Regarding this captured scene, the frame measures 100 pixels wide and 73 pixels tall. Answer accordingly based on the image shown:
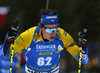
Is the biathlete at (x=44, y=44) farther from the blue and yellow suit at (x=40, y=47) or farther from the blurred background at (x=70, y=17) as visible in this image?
the blurred background at (x=70, y=17)

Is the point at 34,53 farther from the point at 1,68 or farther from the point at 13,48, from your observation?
the point at 1,68

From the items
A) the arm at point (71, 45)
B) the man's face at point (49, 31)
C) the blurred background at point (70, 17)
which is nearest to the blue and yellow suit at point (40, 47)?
the arm at point (71, 45)

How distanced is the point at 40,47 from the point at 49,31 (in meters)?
0.40

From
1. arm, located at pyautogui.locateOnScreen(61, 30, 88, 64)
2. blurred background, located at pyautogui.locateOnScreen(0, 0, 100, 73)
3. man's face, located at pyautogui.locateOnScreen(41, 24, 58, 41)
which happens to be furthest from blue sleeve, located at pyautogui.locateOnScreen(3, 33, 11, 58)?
blurred background, located at pyautogui.locateOnScreen(0, 0, 100, 73)

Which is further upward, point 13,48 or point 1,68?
point 13,48

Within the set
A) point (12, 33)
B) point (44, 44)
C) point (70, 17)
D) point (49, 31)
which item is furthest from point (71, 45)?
point (70, 17)

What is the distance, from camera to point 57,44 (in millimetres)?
5680

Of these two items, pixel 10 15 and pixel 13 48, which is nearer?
pixel 13 48

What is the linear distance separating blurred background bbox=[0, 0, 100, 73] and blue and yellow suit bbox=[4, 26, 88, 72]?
5.00 metres

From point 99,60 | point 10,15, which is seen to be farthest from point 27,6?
point 99,60

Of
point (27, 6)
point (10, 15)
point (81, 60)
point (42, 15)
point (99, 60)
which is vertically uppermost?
point (42, 15)

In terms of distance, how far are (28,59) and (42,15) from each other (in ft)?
2.98

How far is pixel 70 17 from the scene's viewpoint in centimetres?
1149

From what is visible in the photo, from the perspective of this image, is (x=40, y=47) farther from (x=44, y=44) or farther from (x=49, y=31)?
(x=49, y=31)
